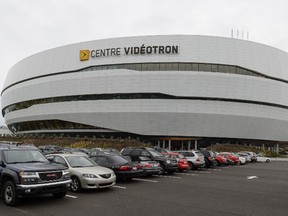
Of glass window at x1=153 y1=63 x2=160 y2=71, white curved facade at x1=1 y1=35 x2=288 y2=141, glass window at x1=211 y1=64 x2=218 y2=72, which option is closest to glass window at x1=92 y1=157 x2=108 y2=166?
white curved facade at x1=1 y1=35 x2=288 y2=141

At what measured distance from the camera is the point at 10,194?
30.9 feet

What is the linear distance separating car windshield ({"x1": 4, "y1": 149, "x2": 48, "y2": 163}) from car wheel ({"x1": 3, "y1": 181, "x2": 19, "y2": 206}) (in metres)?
0.91

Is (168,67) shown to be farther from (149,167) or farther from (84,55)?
(149,167)

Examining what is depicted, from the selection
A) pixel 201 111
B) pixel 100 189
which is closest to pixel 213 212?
pixel 100 189

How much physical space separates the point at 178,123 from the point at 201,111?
4606 mm

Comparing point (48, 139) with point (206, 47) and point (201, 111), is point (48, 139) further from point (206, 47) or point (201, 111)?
point (206, 47)

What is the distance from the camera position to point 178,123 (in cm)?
5581

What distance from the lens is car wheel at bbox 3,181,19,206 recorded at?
9164 mm

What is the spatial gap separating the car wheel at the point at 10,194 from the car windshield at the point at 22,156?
2.99 ft

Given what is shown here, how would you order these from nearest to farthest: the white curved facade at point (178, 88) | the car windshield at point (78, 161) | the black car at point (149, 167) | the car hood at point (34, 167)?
the car hood at point (34, 167) < the car windshield at point (78, 161) < the black car at point (149, 167) < the white curved facade at point (178, 88)

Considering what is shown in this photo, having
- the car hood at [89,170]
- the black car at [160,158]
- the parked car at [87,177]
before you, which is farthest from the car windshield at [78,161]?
the black car at [160,158]

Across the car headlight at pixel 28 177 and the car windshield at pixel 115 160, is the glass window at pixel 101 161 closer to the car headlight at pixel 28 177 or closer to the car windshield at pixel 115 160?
the car windshield at pixel 115 160

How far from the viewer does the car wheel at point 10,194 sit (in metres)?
9.16

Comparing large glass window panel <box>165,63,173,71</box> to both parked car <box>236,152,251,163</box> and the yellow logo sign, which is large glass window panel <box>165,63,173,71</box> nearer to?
the yellow logo sign
